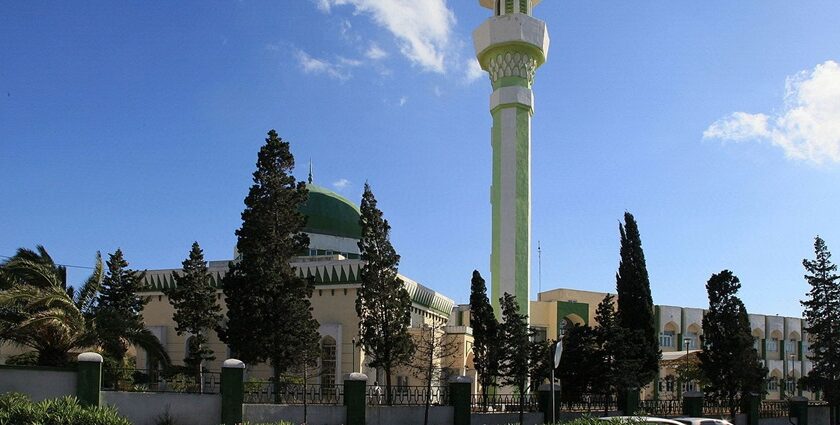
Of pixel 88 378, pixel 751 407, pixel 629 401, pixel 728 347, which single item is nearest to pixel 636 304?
pixel 728 347

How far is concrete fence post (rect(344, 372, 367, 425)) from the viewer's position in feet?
69.7

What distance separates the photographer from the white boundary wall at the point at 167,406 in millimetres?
18938

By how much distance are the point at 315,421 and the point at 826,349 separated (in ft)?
76.8

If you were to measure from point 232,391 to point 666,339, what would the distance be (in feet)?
125

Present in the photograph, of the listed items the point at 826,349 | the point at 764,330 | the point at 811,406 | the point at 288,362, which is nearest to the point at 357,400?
the point at 288,362

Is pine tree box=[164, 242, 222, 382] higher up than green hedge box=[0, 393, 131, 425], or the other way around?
pine tree box=[164, 242, 222, 382]

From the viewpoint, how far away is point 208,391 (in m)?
21.5

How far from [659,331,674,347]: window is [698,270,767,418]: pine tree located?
68.7ft

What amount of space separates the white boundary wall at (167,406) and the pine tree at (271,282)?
3.90 meters

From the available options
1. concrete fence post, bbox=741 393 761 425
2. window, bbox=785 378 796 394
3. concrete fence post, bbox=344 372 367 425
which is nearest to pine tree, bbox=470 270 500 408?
concrete fence post, bbox=344 372 367 425

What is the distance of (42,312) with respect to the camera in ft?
62.4

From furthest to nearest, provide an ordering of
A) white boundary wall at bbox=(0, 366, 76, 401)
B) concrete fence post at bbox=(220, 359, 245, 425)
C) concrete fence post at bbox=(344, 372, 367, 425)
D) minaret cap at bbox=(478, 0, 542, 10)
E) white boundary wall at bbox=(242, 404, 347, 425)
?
minaret cap at bbox=(478, 0, 542, 10)
concrete fence post at bbox=(344, 372, 367, 425)
white boundary wall at bbox=(242, 404, 347, 425)
concrete fence post at bbox=(220, 359, 245, 425)
white boundary wall at bbox=(0, 366, 76, 401)

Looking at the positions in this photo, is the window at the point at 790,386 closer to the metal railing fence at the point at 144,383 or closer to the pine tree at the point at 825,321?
the pine tree at the point at 825,321

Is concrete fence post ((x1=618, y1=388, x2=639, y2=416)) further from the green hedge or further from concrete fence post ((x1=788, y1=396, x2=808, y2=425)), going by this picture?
the green hedge
